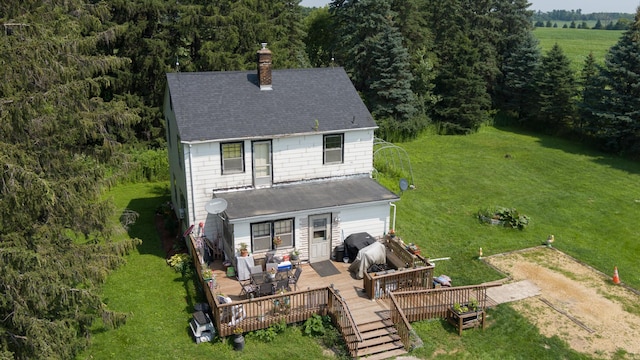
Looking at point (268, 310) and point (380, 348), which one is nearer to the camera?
point (380, 348)

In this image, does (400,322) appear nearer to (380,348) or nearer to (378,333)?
(378,333)

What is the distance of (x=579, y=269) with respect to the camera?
20969mm

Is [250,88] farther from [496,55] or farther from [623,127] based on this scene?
[496,55]

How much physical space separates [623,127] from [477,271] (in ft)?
82.8

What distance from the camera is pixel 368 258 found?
1878 cm

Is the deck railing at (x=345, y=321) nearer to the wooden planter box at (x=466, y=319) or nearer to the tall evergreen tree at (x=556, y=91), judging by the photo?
the wooden planter box at (x=466, y=319)

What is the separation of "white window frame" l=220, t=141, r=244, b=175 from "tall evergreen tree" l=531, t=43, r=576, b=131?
33637mm

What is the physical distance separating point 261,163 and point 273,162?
495 millimetres

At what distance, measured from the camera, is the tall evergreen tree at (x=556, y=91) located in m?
44.0

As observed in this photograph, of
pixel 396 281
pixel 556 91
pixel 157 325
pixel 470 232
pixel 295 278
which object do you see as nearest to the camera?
pixel 157 325

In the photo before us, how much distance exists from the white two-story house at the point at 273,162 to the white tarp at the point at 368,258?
67.6 inches

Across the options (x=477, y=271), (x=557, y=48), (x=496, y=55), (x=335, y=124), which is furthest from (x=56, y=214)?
(x=496, y=55)

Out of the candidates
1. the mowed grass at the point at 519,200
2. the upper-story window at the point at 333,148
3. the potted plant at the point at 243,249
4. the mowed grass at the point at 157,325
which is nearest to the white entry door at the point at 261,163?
the upper-story window at the point at 333,148

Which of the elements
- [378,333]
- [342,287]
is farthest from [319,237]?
[378,333]
